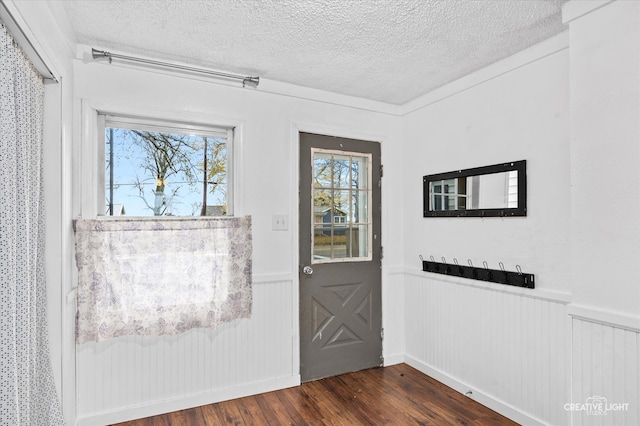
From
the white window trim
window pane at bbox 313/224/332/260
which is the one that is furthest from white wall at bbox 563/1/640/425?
the white window trim

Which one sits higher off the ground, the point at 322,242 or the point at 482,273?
the point at 322,242

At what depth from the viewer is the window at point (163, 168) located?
253 centimetres

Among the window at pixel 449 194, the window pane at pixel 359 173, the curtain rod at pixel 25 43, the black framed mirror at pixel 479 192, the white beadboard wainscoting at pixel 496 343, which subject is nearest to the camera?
the curtain rod at pixel 25 43

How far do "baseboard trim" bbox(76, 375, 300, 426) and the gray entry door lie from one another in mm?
258

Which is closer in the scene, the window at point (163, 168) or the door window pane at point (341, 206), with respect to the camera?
the window at point (163, 168)

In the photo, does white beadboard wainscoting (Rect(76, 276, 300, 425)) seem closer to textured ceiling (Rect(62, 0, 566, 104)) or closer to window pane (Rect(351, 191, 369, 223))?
window pane (Rect(351, 191, 369, 223))

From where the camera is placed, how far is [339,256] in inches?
127

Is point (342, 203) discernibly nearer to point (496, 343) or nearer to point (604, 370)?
point (496, 343)

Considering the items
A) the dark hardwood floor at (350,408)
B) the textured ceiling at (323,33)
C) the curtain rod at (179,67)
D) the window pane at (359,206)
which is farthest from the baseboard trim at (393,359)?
the curtain rod at (179,67)

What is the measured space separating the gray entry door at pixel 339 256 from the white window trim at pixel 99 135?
1.84 feet

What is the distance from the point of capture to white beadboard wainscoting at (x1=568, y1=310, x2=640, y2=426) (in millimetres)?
1653

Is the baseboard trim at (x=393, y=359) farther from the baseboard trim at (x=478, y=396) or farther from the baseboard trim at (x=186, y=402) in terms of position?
the baseboard trim at (x=186, y=402)

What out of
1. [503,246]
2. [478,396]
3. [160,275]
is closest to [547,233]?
[503,246]

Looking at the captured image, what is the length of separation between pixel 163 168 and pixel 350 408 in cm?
224
